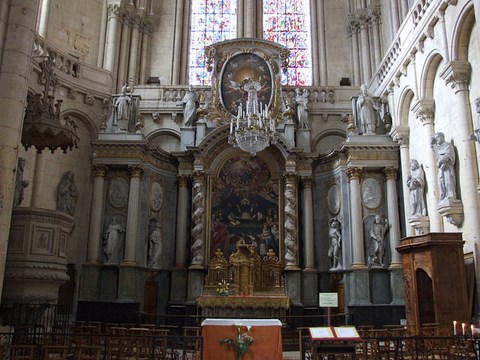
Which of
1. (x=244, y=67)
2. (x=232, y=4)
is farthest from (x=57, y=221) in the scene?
(x=232, y=4)

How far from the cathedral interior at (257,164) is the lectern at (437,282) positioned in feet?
0.22

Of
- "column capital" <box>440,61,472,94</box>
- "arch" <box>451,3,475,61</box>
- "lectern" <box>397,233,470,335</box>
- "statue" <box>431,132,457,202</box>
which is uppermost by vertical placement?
"arch" <box>451,3,475,61</box>

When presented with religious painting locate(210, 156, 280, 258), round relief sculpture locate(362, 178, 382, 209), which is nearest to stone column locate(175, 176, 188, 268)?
religious painting locate(210, 156, 280, 258)

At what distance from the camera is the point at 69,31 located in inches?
757

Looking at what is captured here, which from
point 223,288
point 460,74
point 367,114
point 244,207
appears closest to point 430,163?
point 460,74

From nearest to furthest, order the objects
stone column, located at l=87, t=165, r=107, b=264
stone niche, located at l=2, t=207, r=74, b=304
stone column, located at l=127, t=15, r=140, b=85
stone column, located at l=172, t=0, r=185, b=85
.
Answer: stone niche, located at l=2, t=207, r=74, b=304, stone column, located at l=87, t=165, r=107, b=264, stone column, located at l=127, t=15, r=140, b=85, stone column, located at l=172, t=0, r=185, b=85

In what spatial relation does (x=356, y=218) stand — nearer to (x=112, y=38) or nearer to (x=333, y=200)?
(x=333, y=200)

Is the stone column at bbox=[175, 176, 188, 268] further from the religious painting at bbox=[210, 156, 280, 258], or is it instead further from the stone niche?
the stone niche

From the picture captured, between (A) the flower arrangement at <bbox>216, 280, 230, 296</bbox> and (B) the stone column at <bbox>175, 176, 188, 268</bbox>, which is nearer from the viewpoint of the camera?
(A) the flower arrangement at <bbox>216, 280, 230, 296</bbox>

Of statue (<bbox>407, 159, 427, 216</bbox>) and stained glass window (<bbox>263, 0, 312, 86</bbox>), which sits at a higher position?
stained glass window (<bbox>263, 0, 312, 86</bbox>)

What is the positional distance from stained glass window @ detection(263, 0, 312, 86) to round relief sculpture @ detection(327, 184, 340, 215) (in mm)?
5645

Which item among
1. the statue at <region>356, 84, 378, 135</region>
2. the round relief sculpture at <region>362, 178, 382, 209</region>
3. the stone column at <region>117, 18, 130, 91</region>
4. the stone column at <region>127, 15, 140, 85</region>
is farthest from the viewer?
the stone column at <region>127, 15, 140, 85</region>

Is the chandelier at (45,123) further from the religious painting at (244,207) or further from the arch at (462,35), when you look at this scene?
the arch at (462,35)

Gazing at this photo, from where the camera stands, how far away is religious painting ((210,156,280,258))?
17828 millimetres
